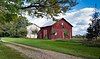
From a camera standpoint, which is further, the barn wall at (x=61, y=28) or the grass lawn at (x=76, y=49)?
the barn wall at (x=61, y=28)

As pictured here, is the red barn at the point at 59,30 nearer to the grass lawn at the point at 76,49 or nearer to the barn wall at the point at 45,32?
the barn wall at the point at 45,32

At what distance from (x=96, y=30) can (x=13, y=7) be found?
105 feet

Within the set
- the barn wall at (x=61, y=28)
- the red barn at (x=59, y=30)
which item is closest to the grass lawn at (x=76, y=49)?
the red barn at (x=59, y=30)

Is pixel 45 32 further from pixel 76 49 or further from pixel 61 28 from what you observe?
pixel 76 49

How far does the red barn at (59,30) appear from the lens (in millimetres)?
86125

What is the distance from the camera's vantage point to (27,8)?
70.5 ft

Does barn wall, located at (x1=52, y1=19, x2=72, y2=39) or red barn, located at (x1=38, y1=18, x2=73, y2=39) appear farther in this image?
barn wall, located at (x1=52, y1=19, x2=72, y2=39)

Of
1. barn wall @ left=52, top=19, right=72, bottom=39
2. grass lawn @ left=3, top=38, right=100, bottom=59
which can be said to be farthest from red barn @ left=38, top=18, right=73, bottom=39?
grass lawn @ left=3, top=38, right=100, bottom=59

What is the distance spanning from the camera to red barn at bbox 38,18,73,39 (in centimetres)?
8612

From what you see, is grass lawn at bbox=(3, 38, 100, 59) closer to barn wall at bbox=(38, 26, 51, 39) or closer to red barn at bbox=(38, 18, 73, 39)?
red barn at bbox=(38, 18, 73, 39)

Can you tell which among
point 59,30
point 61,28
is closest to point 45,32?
point 59,30

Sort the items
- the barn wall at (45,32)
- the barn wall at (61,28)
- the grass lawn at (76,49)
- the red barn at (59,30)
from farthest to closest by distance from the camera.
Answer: the barn wall at (45,32)
the barn wall at (61,28)
the red barn at (59,30)
the grass lawn at (76,49)

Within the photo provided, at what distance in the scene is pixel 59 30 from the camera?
8712 centimetres

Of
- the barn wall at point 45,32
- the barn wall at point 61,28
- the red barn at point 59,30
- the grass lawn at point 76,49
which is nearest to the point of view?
the grass lawn at point 76,49
